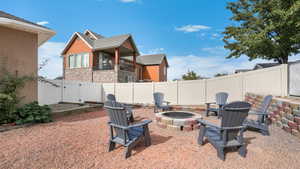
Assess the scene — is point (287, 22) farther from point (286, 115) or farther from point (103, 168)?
point (103, 168)

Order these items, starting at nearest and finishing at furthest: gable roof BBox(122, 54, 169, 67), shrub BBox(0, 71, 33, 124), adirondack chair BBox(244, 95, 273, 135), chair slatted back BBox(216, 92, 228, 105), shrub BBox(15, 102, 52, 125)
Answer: adirondack chair BBox(244, 95, 273, 135), shrub BBox(0, 71, 33, 124), shrub BBox(15, 102, 52, 125), chair slatted back BBox(216, 92, 228, 105), gable roof BBox(122, 54, 169, 67)

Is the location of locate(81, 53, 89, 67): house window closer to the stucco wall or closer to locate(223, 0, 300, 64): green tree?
the stucco wall

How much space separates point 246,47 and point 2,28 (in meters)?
15.4

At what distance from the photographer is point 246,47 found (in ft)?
36.9

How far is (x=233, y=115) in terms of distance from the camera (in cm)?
259

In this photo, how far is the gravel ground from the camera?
7.66 feet

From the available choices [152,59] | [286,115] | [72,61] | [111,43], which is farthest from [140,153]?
[152,59]

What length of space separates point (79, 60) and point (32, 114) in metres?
11.3

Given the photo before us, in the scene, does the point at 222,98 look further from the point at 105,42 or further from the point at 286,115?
A: the point at 105,42

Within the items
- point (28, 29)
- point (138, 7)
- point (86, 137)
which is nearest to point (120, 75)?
point (138, 7)

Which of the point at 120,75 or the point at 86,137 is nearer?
the point at 86,137

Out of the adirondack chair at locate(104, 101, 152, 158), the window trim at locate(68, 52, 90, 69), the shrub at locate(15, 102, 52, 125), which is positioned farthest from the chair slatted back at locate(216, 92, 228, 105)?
the window trim at locate(68, 52, 90, 69)

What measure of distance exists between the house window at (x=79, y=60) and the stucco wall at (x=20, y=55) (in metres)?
Answer: 9.18

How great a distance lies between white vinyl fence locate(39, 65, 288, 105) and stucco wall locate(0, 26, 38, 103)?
216 centimetres
